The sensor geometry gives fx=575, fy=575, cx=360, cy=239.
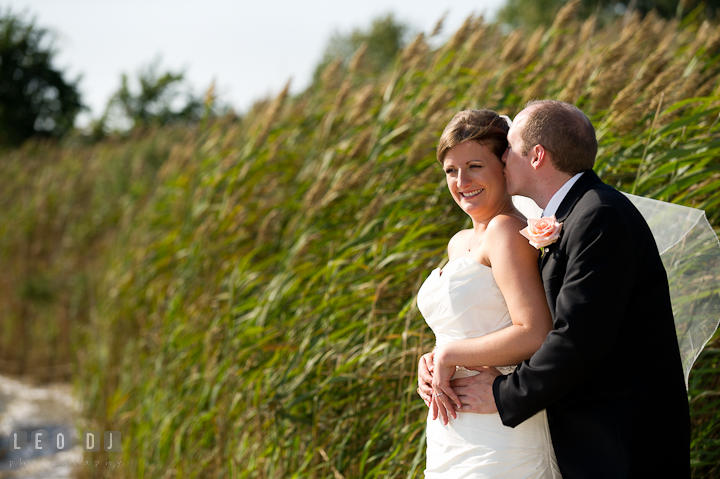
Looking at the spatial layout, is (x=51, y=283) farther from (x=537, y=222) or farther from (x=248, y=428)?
(x=537, y=222)

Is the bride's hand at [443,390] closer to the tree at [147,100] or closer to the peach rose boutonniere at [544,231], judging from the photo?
the peach rose boutonniere at [544,231]

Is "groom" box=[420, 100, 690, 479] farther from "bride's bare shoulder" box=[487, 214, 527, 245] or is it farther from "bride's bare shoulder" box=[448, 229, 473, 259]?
"bride's bare shoulder" box=[448, 229, 473, 259]

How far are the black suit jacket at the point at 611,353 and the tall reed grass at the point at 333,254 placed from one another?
2.59 feet

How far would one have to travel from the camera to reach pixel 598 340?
1354mm

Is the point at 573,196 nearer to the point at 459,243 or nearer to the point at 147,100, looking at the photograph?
the point at 459,243

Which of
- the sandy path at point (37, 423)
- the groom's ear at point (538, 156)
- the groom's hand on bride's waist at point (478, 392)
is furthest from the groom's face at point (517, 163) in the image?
the sandy path at point (37, 423)

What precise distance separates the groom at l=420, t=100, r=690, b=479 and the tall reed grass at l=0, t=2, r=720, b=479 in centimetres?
79

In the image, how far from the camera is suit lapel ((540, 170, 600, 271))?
4.87 ft

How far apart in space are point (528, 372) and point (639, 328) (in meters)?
0.29

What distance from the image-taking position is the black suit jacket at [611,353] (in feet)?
4.45

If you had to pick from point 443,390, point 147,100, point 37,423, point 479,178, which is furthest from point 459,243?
point 147,100

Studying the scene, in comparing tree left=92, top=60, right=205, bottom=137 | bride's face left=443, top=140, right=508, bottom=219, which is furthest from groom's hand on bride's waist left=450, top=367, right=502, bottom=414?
tree left=92, top=60, right=205, bottom=137

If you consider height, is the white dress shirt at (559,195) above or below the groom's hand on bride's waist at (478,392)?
above

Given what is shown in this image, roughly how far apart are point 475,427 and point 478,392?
104mm
